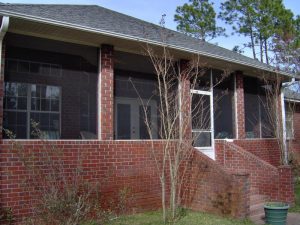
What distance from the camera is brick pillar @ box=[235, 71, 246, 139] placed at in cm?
1213

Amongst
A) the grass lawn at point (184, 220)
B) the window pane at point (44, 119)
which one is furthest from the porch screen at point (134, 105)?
the grass lawn at point (184, 220)

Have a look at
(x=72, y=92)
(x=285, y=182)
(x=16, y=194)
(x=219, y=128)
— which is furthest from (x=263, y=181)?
(x=16, y=194)

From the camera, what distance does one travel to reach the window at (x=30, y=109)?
295 inches

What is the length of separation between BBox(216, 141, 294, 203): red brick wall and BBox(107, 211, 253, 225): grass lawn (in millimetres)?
2023

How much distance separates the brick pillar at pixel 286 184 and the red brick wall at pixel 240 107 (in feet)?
8.01

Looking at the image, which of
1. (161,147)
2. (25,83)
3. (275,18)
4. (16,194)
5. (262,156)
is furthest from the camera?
(275,18)

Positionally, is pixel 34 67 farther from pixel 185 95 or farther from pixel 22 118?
pixel 185 95

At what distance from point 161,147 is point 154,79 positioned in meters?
1.79

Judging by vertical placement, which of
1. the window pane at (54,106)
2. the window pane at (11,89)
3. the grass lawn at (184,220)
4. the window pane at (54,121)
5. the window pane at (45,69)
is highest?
the window pane at (45,69)

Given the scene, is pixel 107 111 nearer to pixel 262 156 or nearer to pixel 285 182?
pixel 285 182

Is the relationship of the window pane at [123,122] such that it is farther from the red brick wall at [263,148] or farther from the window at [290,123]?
the window at [290,123]

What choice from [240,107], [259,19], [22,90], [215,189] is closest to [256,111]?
[240,107]

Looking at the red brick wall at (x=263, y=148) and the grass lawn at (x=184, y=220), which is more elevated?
the red brick wall at (x=263, y=148)

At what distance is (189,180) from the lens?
9594mm
